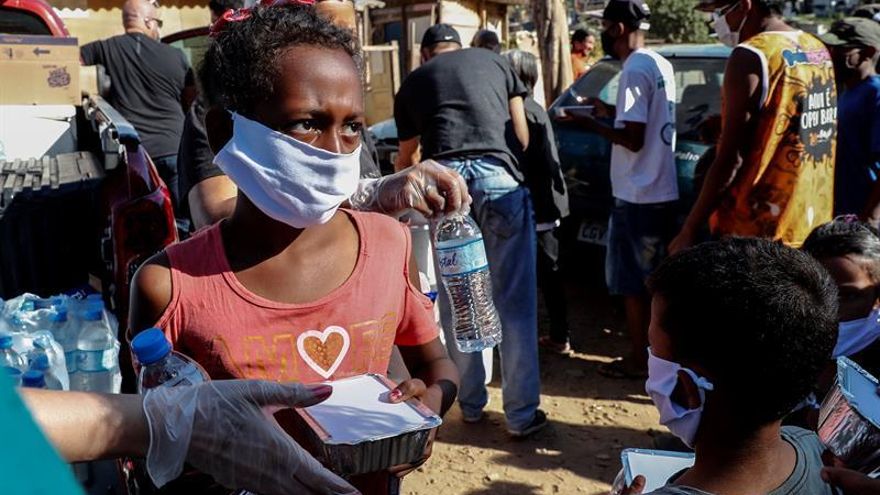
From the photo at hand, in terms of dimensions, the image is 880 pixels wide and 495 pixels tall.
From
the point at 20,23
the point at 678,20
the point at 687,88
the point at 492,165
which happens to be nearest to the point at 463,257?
the point at 492,165

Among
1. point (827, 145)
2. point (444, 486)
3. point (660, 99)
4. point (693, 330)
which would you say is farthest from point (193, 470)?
point (660, 99)

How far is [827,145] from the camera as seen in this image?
387 cm

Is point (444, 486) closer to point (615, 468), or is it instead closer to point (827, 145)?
point (615, 468)

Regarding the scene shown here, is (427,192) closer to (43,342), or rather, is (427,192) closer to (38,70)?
(43,342)

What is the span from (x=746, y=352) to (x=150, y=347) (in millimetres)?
1126

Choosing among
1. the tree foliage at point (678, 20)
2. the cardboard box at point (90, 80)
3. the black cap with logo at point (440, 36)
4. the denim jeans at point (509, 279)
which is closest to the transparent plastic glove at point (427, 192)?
the denim jeans at point (509, 279)

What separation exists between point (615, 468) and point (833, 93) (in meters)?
2.12

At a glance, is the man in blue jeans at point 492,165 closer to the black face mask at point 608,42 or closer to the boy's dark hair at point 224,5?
the black face mask at point 608,42

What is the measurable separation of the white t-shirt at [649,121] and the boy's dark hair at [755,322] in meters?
3.11

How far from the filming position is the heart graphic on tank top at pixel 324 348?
177cm

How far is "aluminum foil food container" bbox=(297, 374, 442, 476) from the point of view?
1.49m

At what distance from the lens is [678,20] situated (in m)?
29.7

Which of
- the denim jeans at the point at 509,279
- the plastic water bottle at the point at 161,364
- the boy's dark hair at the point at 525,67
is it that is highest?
the boy's dark hair at the point at 525,67

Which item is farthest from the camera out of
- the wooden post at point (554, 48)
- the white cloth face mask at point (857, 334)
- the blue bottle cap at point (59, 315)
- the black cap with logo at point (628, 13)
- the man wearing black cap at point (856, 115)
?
the wooden post at point (554, 48)
